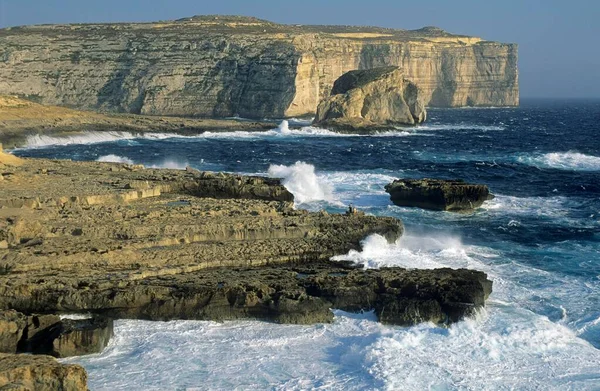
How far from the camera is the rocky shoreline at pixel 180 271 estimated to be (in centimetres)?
1750

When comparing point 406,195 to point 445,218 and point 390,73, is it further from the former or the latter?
point 390,73

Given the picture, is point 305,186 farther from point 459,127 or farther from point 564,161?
point 459,127

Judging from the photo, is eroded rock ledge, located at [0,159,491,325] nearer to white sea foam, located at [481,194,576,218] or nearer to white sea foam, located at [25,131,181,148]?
white sea foam, located at [481,194,576,218]

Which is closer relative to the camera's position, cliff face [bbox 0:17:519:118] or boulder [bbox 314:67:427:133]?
boulder [bbox 314:67:427:133]

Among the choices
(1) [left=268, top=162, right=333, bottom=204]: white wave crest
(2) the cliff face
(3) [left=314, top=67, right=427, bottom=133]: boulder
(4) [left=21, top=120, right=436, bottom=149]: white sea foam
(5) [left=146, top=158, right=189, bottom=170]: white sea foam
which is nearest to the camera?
(1) [left=268, top=162, right=333, bottom=204]: white wave crest

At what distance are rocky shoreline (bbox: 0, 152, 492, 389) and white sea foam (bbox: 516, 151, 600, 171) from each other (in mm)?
28969

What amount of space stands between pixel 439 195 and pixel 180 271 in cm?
1552

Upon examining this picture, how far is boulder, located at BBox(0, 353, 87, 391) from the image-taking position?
492 inches

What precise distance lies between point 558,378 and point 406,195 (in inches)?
730

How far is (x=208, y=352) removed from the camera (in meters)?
16.0

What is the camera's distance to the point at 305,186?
36125 millimetres

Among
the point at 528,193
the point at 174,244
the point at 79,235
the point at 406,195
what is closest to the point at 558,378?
the point at 174,244

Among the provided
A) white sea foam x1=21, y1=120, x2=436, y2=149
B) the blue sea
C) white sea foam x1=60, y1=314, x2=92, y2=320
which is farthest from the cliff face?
white sea foam x1=60, y1=314, x2=92, y2=320

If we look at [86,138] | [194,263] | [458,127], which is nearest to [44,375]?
[194,263]
